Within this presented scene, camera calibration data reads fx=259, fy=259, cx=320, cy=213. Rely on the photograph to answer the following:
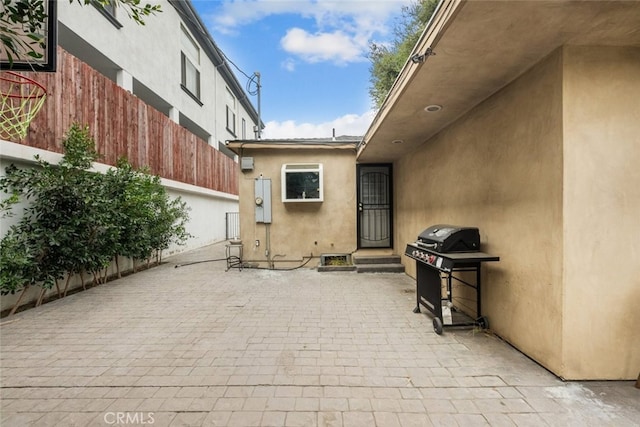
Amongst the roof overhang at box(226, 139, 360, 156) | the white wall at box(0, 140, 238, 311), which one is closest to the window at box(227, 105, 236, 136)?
the white wall at box(0, 140, 238, 311)

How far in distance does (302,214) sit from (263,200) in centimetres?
104

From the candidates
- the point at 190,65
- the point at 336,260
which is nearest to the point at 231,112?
the point at 190,65

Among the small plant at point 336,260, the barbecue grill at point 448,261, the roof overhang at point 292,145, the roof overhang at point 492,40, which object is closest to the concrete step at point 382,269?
the small plant at point 336,260

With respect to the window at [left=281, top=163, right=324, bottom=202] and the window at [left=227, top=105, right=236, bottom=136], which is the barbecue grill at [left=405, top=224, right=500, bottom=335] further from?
the window at [left=227, top=105, right=236, bottom=136]

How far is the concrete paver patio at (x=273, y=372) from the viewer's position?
180cm

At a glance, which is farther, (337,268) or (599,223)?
(337,268)

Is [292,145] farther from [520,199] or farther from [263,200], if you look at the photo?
[520,199]

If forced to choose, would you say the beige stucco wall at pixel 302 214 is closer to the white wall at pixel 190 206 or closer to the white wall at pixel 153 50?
the white wall at pixel 190 206

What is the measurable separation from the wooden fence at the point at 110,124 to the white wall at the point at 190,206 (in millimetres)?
194

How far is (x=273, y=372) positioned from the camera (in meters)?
2.30

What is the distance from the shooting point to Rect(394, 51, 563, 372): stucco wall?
223cm

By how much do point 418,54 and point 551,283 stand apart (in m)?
2.33

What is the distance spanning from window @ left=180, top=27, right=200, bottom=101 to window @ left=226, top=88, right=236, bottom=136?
12.0 ft

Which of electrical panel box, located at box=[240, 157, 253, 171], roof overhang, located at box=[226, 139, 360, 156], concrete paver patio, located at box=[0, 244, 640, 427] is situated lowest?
concrete paver patio, located at box=[0, 244, 640, 427]
